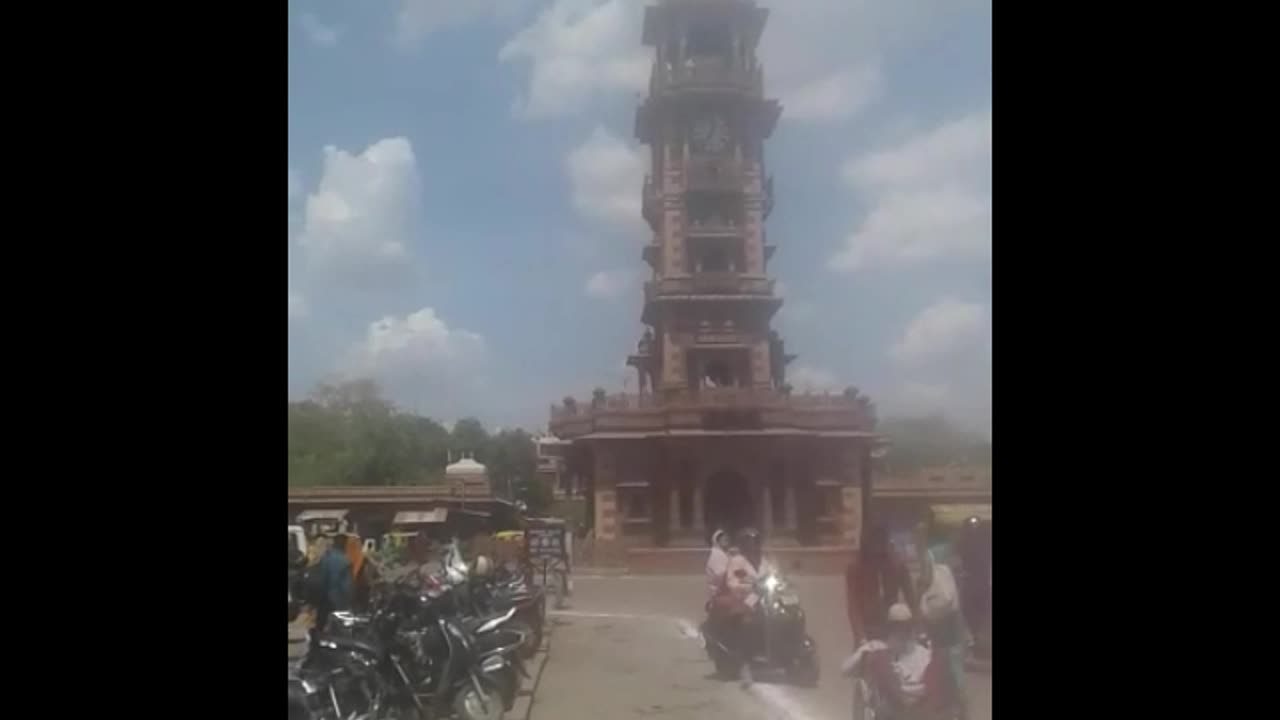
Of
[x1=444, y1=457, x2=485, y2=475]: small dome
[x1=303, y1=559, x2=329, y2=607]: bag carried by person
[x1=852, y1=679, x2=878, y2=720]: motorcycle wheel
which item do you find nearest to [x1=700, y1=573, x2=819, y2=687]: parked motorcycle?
[x1=852, y1=679, x2=878, y2=720]: motorcycle wheel

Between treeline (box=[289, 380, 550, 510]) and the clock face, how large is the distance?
102 cm

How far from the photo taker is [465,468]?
2906 millimetres

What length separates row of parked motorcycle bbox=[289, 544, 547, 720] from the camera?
9.05 ft

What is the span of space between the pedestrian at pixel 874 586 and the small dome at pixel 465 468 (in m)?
1.10

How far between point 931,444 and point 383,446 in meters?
1.58

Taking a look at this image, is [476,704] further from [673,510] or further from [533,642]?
[673,510]

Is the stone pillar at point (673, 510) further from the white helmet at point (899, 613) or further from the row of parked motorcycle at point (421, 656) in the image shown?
the white helmet at point (899, 613)

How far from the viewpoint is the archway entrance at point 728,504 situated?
289 centimetres

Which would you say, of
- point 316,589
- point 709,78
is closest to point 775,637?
point 316,589

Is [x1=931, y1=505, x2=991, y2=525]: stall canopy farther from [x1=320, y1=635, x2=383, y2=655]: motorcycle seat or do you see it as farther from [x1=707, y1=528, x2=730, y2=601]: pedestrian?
[x1=320, y1=635, x2=383, y2=655]: motorcycle seat

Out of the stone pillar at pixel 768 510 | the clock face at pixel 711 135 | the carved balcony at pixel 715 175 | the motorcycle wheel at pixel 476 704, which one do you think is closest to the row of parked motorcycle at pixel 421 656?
the motorcycle wheel at pixel 476 704
